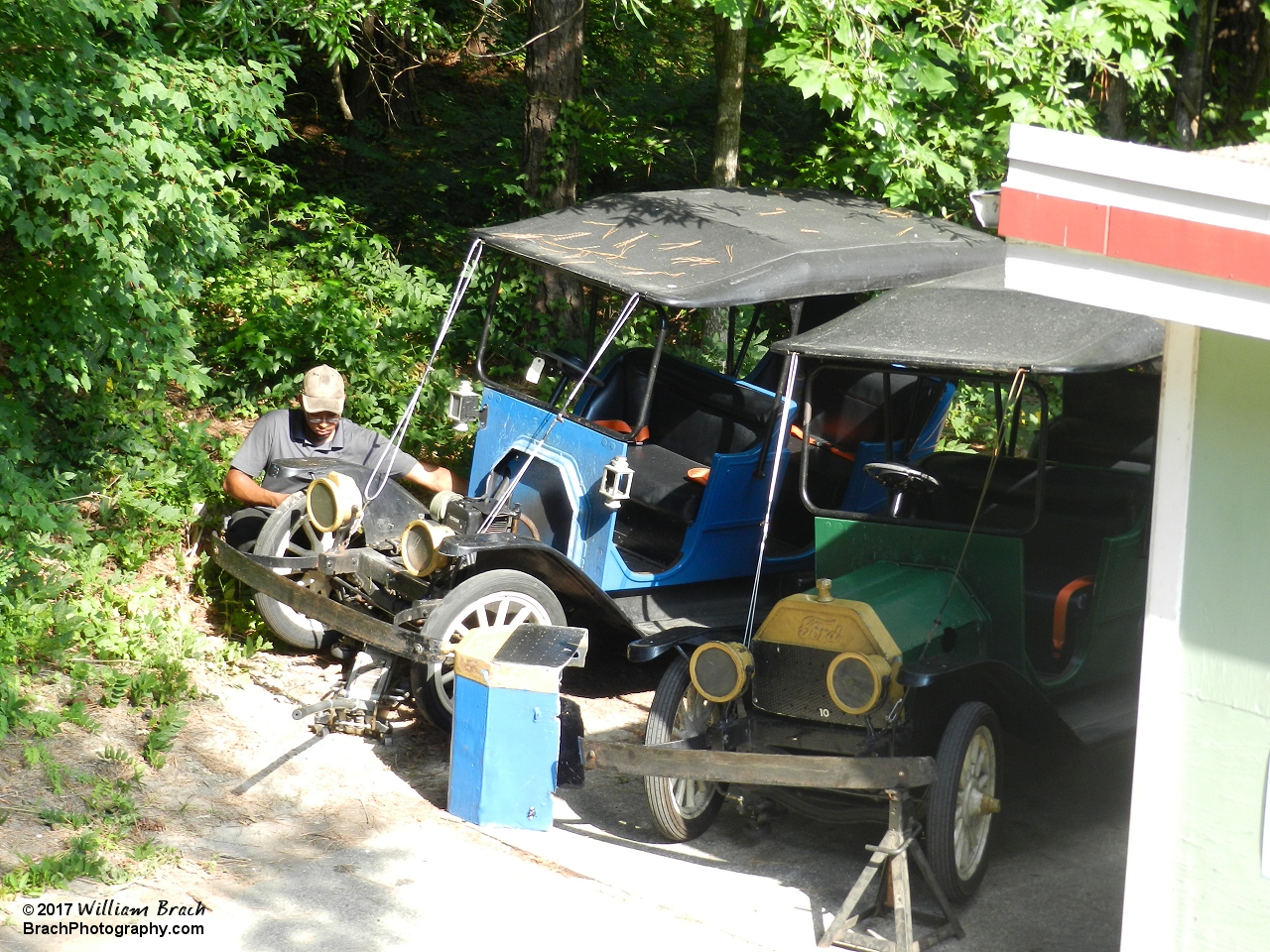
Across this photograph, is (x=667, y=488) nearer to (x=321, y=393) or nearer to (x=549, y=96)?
(x=321, y=393)

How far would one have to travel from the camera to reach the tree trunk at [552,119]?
9.77 m

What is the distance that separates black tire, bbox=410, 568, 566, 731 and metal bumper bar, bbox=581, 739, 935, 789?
3.17 feet

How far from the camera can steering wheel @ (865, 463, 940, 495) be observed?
5324 millimetres

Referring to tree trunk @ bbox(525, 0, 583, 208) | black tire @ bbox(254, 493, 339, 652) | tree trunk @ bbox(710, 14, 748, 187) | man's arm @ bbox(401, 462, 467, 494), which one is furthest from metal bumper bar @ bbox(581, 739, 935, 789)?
tree trunk @ bbox(525, 0, 583, 208)

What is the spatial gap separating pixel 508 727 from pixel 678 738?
71cm

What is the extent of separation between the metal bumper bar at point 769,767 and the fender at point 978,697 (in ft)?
0.93

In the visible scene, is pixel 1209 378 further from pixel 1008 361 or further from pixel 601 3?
pixel 601 3

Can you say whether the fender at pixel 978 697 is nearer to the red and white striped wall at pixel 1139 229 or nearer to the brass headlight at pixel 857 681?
the brass headlight at pixel 857 681

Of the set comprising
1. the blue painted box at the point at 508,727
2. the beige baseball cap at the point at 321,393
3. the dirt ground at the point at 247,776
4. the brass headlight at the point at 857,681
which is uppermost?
the beige baseball cap at the point at 321,393

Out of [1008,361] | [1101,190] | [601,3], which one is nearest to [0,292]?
[1008,361]

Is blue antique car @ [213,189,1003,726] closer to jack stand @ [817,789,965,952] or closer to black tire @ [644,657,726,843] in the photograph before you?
black tire @ [644,657,726,843]

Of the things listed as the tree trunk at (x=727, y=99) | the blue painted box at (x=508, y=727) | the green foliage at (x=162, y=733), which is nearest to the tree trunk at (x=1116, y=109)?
the tree trunk at (x=727, y=99)

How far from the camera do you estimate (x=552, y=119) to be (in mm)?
9914

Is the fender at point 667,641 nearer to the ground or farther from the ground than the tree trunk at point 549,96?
nearer to the ground
